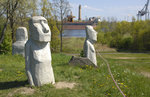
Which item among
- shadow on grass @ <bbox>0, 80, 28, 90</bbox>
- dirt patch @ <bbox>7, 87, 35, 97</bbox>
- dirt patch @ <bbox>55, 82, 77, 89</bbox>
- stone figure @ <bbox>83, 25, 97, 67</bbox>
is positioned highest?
stone figure @ <bbox>83, 25, 97, 67</bbox>

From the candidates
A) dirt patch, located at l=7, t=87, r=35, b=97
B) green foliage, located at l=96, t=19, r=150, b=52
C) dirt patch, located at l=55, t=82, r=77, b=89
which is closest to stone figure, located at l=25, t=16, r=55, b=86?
dirt patch, located at l=7, t=87, r=35, b=97

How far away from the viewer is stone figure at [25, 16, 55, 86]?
204 inches

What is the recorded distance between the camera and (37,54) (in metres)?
5.25

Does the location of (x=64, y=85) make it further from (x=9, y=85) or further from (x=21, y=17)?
(x=21, y=17)

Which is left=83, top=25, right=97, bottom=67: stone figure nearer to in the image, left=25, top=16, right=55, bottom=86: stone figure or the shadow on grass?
left=25, top=16, right=55, bottom=86: stone figure

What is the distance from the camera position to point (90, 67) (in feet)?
28.1

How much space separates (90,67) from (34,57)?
416 cm

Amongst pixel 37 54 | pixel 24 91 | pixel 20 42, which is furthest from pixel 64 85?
pixel 20 42

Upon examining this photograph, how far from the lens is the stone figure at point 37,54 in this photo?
5.19 m

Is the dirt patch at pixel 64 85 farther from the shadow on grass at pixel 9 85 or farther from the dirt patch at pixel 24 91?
the shadow on grass at pixel 9 85

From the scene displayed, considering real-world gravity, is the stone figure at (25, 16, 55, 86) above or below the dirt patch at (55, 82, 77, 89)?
above

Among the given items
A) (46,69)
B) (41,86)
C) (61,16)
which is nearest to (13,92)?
(41,86)

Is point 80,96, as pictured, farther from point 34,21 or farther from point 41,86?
point 34,21

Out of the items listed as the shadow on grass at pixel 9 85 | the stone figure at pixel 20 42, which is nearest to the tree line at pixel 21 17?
the stone figure at pixel 20 42
